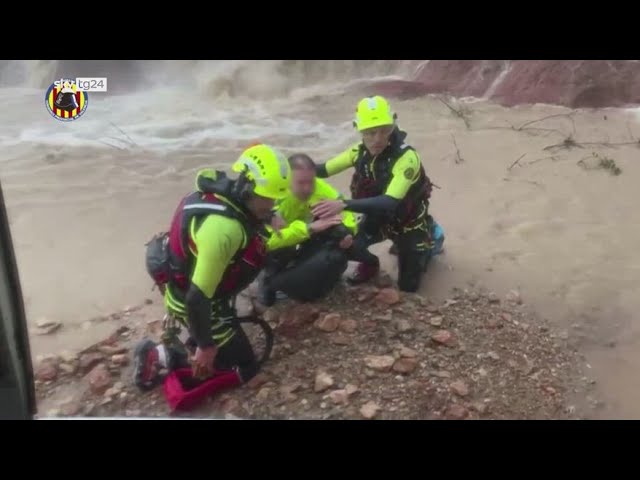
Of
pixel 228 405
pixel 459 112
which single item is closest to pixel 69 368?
pixel 228 405

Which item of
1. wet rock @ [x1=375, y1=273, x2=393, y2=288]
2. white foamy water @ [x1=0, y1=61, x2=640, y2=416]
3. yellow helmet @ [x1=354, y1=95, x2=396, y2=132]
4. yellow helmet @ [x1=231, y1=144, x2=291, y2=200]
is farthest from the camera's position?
wet rock @ [x1=375, y1=273, x2=393, y2=288]

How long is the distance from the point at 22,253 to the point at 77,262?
8.9 inches

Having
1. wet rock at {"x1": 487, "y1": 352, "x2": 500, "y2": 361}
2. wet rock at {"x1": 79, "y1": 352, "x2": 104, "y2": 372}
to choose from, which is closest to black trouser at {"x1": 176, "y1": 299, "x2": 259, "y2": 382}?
wet rock at {"x1": 79, "y1": 352, "x2": 104, "y2": 372}

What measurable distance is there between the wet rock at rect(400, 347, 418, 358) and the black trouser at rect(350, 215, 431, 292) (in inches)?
16.4

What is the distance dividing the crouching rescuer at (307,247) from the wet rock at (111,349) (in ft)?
2.14

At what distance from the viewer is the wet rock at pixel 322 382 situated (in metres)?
2.92

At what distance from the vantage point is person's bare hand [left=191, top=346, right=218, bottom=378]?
2842 millimetres

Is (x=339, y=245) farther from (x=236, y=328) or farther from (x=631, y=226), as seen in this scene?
(x=631, y=226)

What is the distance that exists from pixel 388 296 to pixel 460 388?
2.02 ft

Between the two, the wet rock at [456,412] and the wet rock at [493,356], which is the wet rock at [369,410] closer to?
the wet rock at [456,412]

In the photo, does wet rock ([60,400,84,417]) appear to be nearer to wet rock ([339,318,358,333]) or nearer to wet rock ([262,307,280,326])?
wet rock ([262,307,280,326])

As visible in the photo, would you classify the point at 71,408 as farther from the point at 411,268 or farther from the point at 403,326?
the point at 411,268

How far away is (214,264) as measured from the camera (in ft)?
8.70

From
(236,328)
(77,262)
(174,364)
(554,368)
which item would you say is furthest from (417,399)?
(77,262)
